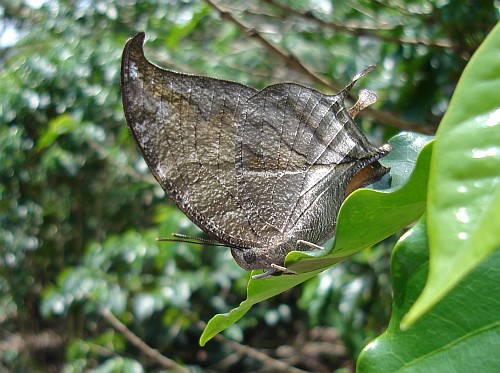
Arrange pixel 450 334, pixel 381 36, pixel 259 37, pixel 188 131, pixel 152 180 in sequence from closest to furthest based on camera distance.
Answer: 1. pixel 450 334
2. pixel 188 131
3. pixel 259 37
4. pixel 381 36
5. pixel 152 180

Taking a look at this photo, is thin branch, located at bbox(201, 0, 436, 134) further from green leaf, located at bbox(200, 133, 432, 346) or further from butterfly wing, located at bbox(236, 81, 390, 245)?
green leaf, located at bbox(200, 133, 432, 346)

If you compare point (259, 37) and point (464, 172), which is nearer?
point (464, 172)

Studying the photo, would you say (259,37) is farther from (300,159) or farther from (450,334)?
(450,334)

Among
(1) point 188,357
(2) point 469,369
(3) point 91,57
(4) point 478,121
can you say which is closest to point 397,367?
(2) point 469,369

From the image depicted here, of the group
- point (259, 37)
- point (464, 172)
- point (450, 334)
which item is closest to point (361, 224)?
point (450, 334)

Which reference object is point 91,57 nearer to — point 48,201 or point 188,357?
point 48,201

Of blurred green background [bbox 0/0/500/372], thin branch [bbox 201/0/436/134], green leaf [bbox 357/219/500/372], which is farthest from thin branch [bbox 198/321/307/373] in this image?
green leaf [bbox 357/219/500/372]
